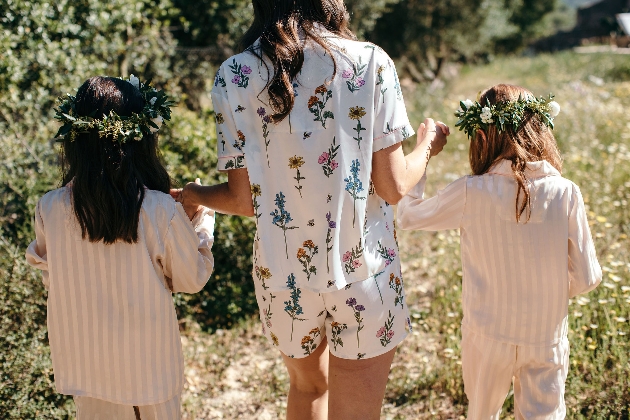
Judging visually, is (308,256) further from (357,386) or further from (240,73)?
(240,73)

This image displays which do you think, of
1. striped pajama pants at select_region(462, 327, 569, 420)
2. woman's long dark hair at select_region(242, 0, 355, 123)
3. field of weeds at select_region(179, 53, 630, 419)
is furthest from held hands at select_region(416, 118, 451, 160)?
field of weeds at select_region(179, 53, 630, 419)

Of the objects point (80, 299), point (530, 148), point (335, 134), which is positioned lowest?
point (80, 299)

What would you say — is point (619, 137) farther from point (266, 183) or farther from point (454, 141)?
point (266, 183)

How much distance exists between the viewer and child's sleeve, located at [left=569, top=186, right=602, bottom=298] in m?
2.17

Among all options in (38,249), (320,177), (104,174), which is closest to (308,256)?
(320,177)

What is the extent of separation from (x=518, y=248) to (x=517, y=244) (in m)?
0.02

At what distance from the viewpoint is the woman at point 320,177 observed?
70.6 inches

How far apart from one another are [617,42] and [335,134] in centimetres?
1936

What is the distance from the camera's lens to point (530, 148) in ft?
7.42

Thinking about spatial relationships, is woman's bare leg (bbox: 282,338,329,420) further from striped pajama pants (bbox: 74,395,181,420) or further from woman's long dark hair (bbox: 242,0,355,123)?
woman's long dark hair (bbox: 242,0,355,123)

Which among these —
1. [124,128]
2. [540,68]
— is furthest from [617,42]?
[124,128]

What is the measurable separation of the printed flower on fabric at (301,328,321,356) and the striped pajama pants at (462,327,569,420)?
27.4 inches

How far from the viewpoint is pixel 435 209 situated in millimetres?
2303

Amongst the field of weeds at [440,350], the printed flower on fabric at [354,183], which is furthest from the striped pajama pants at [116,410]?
the field of weeds at [440,350]
